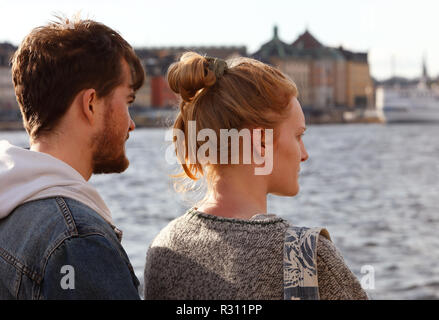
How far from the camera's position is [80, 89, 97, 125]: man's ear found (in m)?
0.98

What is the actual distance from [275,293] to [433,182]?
15534 mm

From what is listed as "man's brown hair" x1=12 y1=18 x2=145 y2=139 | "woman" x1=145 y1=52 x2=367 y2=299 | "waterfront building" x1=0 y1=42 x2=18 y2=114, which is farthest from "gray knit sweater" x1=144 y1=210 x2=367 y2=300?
"waterfront building" x1=0 y1=42 x2=18 y2=114

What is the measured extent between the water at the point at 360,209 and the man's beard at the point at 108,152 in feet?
0.44

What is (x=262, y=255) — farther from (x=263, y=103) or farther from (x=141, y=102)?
(x=141, y=102)

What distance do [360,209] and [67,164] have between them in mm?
10359

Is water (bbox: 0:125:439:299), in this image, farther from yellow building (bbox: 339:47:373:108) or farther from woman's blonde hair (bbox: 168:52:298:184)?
yellow building (bbox: 339:47:373:108)

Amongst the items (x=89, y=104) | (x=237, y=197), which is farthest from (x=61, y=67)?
(x=237, y=197)

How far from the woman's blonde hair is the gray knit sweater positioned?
0.43 feet

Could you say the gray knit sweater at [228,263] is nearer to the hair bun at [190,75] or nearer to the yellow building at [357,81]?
the hair bun at [190,75]

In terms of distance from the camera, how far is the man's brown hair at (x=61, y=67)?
0.97m

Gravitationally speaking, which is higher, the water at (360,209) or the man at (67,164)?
the man at (67,164)

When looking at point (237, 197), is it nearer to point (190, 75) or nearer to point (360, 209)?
point (190, 75)

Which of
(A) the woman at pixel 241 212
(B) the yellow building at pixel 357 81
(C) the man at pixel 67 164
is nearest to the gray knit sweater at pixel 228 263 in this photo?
(A) the woman at pixel 241 212

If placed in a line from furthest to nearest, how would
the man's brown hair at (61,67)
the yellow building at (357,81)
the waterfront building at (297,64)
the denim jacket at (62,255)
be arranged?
the yellow building at (357,81) < the waterfront building at (297,64) < the man's brown hair at (61,67) < the denim jacket at (62,255)
